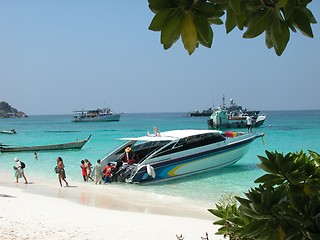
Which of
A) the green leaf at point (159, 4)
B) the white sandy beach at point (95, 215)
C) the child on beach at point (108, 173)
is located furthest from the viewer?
the child on beach at point (108, 173)

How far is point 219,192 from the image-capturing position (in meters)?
14.8

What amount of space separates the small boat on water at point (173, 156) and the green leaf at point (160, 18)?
13822 millimetres

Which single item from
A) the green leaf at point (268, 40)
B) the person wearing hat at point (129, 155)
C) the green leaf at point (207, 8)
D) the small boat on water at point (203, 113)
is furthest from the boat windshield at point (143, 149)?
the small boat on water at point (203, 113)

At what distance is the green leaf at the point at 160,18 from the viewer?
3.87ft

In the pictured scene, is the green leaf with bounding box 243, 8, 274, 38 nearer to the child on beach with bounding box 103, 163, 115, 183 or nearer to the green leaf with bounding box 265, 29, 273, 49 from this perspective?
the green leaf with bounding box 265, 29, 273, 49

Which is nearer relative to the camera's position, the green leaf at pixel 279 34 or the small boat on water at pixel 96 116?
the green leaf at pixel 279 34

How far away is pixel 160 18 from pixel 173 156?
1440 centimetres

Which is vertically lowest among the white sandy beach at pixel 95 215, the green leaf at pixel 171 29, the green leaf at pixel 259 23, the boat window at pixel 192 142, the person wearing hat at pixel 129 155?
the white sandy beach at pixel 95 215

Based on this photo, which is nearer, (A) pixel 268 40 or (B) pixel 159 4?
(B) pixel 159 4

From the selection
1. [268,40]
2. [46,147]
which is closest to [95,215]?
[268,40]

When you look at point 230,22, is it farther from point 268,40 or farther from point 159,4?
point 159,4

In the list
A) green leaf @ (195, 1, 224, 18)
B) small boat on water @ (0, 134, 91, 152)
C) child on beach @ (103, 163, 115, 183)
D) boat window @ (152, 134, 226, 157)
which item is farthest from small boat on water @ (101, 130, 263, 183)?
small boat on water @ (0, 134, 91, 152)

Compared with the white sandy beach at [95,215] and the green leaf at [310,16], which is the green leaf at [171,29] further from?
the white sandy beach at [95,215]

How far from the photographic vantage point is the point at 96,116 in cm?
10394
